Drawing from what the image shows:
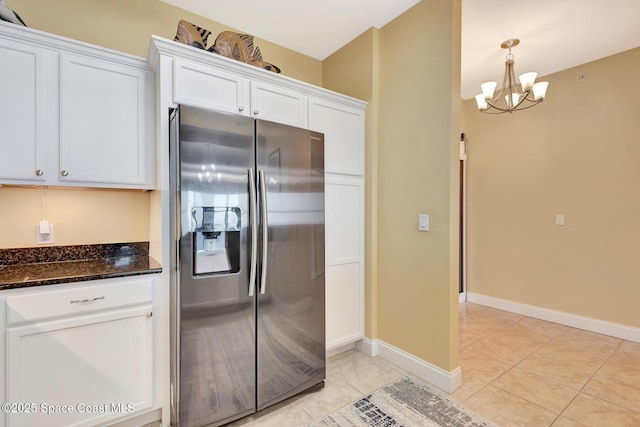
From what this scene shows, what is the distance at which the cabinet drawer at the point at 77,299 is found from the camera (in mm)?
1350

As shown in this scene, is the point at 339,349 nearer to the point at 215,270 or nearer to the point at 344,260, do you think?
the point at 344,260

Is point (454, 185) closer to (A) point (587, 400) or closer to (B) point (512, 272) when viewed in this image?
(A) point (587, 400)

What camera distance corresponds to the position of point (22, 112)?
156 cm

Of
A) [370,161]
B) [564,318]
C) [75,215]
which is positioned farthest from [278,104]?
[564,318]

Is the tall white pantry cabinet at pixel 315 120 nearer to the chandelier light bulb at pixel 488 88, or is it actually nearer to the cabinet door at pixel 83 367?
the cabinet door at pixel 83 367

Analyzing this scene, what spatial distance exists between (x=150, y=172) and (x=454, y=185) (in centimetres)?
204

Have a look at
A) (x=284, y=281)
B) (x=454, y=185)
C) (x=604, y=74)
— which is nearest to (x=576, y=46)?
(x=604, y=74)

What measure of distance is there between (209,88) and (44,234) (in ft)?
4.51

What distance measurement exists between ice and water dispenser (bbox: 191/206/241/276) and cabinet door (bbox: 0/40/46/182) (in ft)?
3.03

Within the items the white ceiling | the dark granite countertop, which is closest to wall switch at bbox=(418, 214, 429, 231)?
the white ceiling

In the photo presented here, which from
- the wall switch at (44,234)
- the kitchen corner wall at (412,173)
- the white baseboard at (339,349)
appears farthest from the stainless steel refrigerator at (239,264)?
the wall switch at (44,234)

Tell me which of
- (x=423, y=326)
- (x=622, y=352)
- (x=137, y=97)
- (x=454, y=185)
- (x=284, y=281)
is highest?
(x=137, y=97)

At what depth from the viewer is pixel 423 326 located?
2.25m

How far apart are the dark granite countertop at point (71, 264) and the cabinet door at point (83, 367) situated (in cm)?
21
